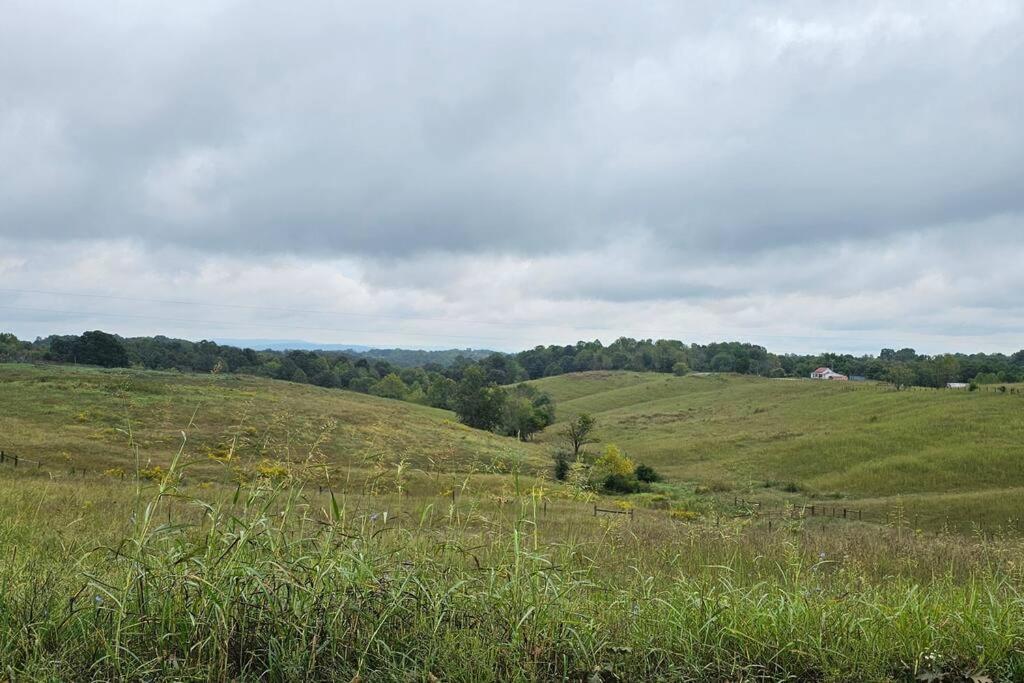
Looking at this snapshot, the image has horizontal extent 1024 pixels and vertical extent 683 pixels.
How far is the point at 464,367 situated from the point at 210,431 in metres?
116

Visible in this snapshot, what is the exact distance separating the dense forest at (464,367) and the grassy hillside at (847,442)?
1078 centimetres

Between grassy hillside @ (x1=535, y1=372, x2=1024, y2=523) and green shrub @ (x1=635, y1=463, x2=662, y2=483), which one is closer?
grassy hillside @ (x1=535, y1=372, x2=1024, y2=523)

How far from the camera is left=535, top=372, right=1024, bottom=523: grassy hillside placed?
47625mm

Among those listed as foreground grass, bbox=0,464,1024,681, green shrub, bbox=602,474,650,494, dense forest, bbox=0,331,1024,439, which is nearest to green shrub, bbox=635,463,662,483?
green shrub, bbox=602,474,650,494

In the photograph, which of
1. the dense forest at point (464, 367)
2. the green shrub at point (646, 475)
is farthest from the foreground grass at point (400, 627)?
the green shrub at point (646, 475)

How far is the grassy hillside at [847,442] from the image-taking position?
47625 millimetres

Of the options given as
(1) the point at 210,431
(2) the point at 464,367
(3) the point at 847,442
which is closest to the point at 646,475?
(3) the point at 847,442

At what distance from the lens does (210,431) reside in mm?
42000

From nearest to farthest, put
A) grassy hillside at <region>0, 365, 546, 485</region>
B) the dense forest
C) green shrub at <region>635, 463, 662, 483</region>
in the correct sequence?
grassy hillside at <region>0, 365, 546, 485</region> → green shrub at <region>635, 463, 662, 483</region> → the dense forest

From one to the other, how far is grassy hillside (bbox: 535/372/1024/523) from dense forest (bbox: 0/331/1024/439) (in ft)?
35.4

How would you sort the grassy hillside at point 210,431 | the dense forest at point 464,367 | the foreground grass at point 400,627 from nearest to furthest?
the foreground grass at point 400,627 < the grassy hillside at point 210,431 < the dense forest at point 464,367

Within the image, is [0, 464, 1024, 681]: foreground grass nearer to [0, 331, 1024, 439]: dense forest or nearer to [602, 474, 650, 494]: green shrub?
[0, 331, 1024, 439]: dense forest

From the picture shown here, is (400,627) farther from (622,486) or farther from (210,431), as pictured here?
(622,486)

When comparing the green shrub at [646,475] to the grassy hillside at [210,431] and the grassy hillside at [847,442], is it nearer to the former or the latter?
the grassy hillside at [847,442]
